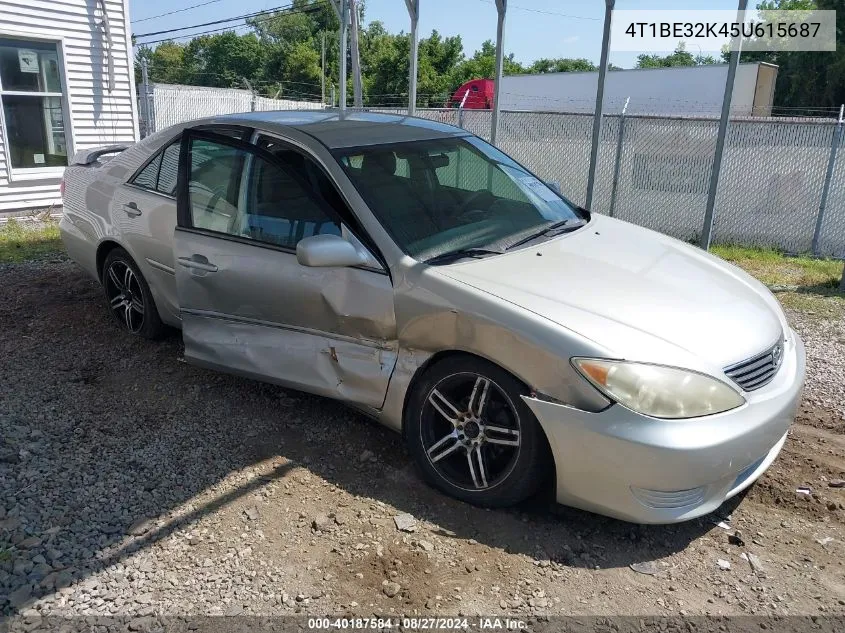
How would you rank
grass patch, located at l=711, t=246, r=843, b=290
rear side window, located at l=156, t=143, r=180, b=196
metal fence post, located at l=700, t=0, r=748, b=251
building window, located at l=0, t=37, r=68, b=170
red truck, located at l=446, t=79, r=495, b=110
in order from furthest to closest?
red truck, located at l=446, t=79, r=495, b=110 → building window, located at l=0, t=37, r=68, b=170 → grass patch, located at l=711, t=246, r=843, b=290 → metal fence post, located at l=700, t=0, r=748, b=251 → rear side window, located at l=156, t=143, r=180, b=196

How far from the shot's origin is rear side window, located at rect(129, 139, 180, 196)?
441 cm

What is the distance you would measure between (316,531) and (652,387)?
1.56m

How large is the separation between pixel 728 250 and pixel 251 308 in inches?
305

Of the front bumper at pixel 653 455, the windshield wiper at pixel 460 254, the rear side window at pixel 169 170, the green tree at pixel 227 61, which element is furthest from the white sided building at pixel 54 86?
the green tree at pixel 227 61

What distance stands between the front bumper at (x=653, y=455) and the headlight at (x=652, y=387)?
0.13ft

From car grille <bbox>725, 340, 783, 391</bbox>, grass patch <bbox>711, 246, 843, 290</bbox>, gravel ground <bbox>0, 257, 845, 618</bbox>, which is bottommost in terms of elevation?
gravel ground <bbox>0, 257, 845, 618</bbox>

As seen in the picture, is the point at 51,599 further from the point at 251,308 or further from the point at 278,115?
the point at 278,115

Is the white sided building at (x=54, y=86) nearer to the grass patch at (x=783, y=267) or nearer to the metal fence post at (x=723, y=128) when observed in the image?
the metal fence post at (x=723, y=128)

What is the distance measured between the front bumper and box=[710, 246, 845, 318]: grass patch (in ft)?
13.4

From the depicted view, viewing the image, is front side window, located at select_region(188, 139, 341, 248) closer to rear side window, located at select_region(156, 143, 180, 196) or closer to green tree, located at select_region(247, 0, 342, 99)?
rear side window, located at select_region(156, 143, 180, 196)

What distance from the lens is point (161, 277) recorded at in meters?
4.45

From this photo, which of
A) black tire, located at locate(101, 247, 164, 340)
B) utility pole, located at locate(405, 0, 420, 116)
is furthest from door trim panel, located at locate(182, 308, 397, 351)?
utility pole, located at locate(405, 0, 420, 116)

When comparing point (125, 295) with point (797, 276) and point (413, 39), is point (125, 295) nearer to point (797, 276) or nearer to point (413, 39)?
point (413, 39)

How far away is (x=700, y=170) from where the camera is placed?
33.0 feet
